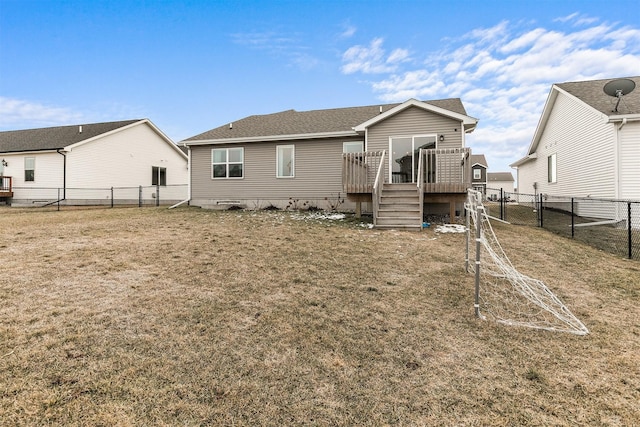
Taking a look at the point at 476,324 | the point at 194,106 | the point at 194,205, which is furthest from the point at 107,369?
the point at 194,106

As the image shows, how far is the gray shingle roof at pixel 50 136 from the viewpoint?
1898 cm

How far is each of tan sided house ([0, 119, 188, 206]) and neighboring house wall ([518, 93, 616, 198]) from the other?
Result: 65.6 ft

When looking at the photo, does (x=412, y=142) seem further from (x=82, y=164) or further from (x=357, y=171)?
(x=82, y=164)

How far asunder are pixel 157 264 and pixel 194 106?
21479 millimetres

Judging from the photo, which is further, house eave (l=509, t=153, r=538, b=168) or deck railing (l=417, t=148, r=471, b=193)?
house eave (l=509, t=153, r=538, b=168)

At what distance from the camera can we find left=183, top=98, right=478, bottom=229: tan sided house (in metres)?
10.1

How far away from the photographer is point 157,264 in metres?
5.35

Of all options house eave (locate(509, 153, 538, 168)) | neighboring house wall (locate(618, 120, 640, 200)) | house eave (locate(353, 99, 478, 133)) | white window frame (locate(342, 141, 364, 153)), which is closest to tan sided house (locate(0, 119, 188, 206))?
white window frame (locate(342, 141, 364, 153))

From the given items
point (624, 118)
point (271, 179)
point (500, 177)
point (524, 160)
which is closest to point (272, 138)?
point (271, 179)

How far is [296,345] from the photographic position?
117 inches

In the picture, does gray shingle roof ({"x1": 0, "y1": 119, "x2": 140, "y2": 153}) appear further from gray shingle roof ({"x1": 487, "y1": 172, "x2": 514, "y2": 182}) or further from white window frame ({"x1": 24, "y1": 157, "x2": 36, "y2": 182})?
gray shingle roof ({"x1": 487, "y1": 172, "x2": 514, "y2": 182})

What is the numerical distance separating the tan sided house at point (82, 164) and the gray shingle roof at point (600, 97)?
20.1 metres

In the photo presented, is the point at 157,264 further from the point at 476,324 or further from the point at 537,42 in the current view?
the point at 537,42

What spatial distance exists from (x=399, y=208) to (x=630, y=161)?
8181 mm
